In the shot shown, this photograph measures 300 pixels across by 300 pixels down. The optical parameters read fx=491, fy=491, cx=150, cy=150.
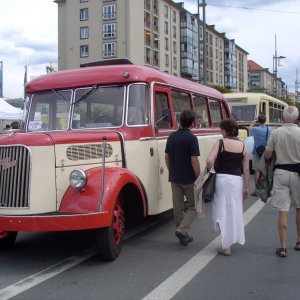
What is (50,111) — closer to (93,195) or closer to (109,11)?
(93,195)

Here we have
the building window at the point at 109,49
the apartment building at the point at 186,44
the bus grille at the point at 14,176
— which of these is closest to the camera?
the bus grille at the point at 14,176

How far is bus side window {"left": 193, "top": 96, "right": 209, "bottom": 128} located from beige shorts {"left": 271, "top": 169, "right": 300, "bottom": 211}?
10.6 feet

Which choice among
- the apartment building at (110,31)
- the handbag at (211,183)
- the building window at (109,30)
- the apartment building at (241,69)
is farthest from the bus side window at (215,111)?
the apartment building at (241,69)

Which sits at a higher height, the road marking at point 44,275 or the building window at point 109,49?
the building window at point 109,49

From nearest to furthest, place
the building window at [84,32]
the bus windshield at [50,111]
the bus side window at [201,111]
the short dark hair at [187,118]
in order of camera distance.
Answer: the short dark hair at [187,118], the bus windshield at [50,111], the bus side window at [201,111], the building window at [84,32]

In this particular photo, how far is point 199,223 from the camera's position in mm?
8242

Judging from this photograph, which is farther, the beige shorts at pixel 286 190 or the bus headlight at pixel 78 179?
the beige shorts at pixel 286 190

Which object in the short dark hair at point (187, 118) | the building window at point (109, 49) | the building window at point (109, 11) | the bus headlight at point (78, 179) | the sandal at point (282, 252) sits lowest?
the sandal at point (282, 252)

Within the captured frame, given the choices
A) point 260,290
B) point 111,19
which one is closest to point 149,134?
point 260,290

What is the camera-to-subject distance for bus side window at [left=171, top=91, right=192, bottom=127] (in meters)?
8.06

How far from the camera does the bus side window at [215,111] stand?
33.6 feet

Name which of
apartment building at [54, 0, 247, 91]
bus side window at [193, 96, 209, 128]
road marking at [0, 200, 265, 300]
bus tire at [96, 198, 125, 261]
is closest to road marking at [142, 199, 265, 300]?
road marking at [0, 200, 265, 300]

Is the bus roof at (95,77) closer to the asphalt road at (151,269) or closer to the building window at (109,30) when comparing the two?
the asphalt road at (151,269)

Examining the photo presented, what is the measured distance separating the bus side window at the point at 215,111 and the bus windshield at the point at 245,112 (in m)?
8.87
